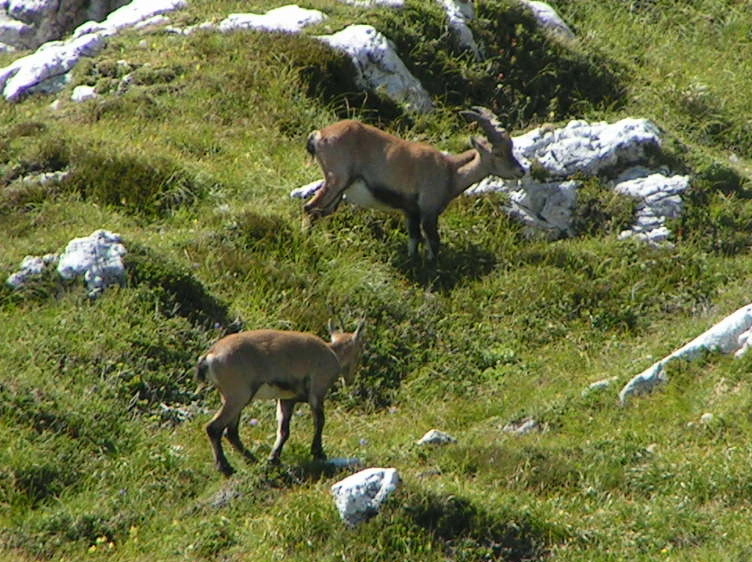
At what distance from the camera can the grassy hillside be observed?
30.5ft

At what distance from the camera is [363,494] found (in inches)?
354

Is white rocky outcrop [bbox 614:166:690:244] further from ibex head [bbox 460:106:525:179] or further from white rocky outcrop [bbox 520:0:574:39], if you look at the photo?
white rocky outcrop [bbox 520:0:574:39]

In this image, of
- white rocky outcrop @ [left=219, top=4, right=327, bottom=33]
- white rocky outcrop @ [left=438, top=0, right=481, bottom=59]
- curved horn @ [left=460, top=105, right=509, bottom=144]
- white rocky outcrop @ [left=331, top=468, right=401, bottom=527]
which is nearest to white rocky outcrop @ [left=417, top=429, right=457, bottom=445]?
white rocky outcrop @ [left=331, top=468, right=401, bottom=527]

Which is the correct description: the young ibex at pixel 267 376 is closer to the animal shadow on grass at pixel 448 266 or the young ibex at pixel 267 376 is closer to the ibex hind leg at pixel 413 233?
the animal shadow on grass at pixel 448 266

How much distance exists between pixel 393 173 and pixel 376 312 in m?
2.08

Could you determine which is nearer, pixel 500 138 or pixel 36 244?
pixel 36 244

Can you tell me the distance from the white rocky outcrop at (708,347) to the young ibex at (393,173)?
3959mm

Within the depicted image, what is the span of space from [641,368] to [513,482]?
2.80 meters

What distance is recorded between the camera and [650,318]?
562 inches

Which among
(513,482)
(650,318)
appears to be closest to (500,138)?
(650,318)

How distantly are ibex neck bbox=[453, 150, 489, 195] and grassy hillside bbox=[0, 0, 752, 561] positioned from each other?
1.39 feet

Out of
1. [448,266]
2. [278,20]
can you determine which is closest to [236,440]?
[448,266]

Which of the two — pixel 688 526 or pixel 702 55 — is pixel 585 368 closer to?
pixel 688 526

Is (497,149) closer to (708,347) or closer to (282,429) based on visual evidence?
(708,347)
